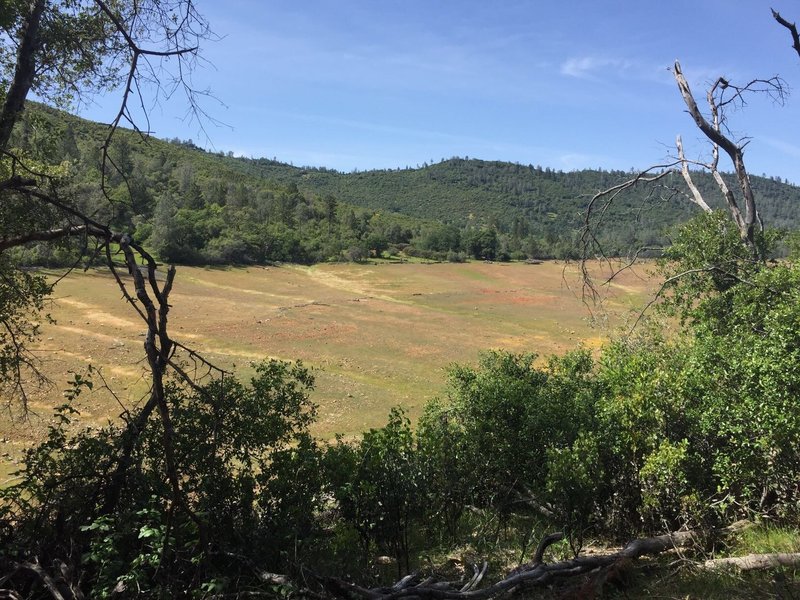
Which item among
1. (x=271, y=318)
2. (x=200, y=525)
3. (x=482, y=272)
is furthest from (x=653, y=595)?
(x=482, y=272)

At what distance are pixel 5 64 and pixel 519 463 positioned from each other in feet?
30.9

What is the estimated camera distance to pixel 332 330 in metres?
43.6

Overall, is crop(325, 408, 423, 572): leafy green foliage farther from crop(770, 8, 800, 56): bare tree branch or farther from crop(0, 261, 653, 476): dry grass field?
crop(770, 8, 800, 56): bare tree branch

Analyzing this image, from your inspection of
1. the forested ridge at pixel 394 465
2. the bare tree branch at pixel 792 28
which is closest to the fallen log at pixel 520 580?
the forested ridge at pixel 394 465

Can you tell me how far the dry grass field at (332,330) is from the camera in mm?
23031

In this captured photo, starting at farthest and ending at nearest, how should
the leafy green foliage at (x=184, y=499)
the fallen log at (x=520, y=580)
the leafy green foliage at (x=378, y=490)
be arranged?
the leafy green foliage at (x=378, y=490) < the fallen log at (x=520, y=580) < the leafy green foliage at (x=184, y=499)

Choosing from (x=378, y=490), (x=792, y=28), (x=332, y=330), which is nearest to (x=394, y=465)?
(x=378, y=490)

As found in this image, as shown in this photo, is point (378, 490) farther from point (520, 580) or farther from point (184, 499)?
point (184, 499)

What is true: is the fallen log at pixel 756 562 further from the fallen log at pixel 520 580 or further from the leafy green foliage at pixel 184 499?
the leafy green foliage at pixel 184 499

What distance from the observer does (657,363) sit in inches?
333

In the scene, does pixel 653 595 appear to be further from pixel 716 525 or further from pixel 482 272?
pixel 482 272

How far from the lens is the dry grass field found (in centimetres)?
2303

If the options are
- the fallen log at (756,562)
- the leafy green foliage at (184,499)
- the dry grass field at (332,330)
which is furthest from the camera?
the dry grass field at (332,330)

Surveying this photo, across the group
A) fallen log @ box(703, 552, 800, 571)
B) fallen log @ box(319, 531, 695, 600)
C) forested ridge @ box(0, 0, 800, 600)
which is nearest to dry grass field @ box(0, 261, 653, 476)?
forested ridge @ box(0, 0, 800, 600)
